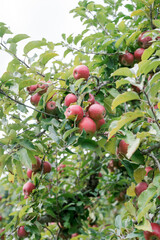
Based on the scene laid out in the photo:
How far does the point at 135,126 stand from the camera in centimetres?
116

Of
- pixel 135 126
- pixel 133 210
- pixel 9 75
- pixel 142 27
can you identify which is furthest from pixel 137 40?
pixel 133 210

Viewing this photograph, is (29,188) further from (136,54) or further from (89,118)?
(136,54)

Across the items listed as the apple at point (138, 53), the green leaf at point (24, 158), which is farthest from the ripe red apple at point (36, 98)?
the apple at point (138, 53)

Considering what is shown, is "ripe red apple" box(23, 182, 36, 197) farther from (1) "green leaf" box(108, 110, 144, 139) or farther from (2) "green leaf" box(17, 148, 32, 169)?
(1) "green leaf" box(108, 110, 144, 139)

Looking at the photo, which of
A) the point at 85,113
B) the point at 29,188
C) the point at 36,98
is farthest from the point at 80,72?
the point at 29,188

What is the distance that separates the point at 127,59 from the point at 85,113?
62 centimetres

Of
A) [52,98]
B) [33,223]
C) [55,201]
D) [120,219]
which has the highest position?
[52,98]

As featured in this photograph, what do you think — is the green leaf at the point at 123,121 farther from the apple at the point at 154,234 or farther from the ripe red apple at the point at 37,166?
the ripe red apple at the point at 37,166

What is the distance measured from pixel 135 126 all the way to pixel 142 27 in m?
0.83

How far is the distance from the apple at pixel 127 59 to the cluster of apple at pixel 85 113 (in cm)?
44

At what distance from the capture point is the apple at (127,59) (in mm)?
1558

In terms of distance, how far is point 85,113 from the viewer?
1.14m

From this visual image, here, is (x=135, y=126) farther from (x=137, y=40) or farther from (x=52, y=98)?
(x=137, y=40)

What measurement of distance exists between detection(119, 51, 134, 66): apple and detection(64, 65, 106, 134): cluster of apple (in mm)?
439
